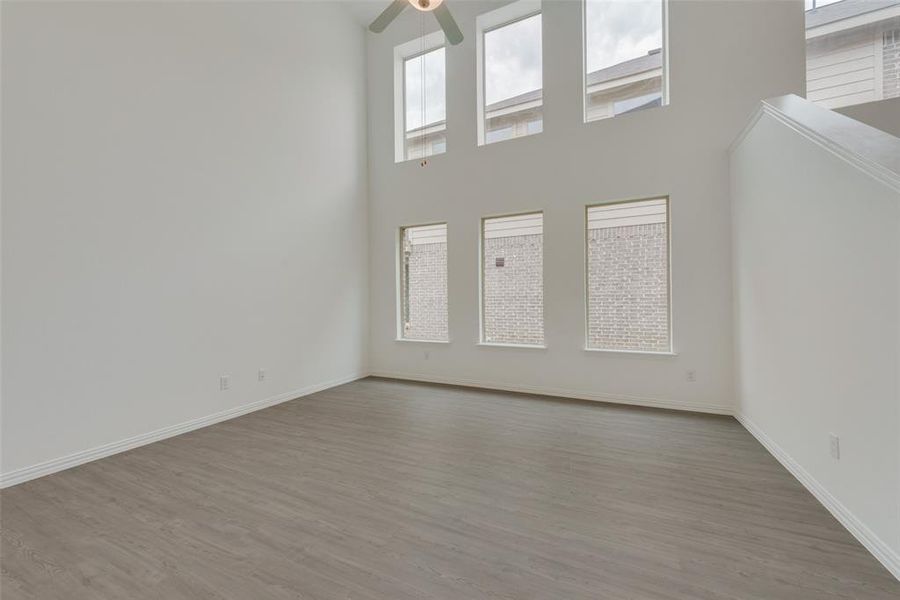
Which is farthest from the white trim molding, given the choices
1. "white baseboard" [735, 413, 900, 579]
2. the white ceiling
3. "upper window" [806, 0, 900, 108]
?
the white ceiling

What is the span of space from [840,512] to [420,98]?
19.6 feet

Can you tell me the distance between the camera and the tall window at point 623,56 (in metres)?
4.29

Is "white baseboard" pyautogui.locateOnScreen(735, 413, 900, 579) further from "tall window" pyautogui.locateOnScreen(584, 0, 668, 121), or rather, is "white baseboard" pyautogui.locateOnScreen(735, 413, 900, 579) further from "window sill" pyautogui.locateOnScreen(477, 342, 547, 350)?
"tall window" pyautogui.locateOnScreen(584, 0, 668, 121)

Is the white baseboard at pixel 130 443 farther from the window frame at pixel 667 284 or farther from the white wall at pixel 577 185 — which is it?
the window frame at pixel 667 284

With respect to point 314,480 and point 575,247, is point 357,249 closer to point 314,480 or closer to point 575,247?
point 575,247

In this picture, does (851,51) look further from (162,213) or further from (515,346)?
(162,213)

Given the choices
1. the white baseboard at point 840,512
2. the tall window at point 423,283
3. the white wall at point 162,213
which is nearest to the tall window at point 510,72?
the tall window at point 423,283

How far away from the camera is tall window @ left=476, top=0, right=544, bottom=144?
4961mm

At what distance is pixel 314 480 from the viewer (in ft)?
8.76

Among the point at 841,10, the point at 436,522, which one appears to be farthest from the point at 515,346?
the point at 841,10

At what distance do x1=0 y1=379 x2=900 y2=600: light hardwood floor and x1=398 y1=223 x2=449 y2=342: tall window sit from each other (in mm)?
2209

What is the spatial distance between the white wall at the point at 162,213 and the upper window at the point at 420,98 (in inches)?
35.6

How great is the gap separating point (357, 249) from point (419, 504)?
408cm

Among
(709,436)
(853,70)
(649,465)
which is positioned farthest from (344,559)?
(853,70)
